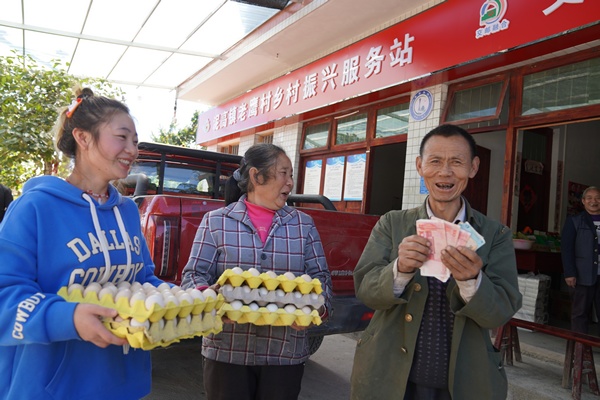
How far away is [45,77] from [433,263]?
832cm

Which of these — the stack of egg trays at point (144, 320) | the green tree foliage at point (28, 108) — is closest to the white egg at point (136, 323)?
the stack of egg trays at point (144, 320)

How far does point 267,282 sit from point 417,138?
5990mm

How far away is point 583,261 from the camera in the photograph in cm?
577

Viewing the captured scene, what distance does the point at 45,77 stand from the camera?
25.8ft

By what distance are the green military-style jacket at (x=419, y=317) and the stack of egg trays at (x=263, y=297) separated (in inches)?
10.2

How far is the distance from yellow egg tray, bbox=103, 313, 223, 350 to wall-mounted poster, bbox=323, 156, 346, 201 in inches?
310

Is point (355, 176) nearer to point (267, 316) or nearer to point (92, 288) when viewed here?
point (267, 316)

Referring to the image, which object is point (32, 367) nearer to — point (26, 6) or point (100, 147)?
point (100, 147)

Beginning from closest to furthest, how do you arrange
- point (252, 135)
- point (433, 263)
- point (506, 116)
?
1. point (433, 263)
2. point (506, 116)
3. point (252, 135)

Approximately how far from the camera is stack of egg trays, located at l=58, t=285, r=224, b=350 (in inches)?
54.0

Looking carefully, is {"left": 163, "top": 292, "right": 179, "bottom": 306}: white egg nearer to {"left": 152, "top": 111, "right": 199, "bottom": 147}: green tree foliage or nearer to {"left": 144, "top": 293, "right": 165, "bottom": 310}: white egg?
{"left": 144, "top": 293, "right": 165, "bottom": 310}: white egg

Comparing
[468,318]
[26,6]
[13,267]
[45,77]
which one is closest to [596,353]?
[468,318]

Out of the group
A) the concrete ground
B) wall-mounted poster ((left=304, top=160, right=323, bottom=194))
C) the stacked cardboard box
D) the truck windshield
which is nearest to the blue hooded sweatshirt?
the truck windshield

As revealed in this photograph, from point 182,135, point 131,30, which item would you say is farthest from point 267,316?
point 182,135
